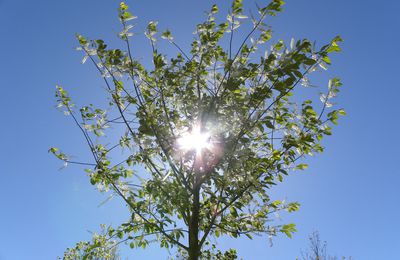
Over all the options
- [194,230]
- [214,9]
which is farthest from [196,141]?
[214,9]

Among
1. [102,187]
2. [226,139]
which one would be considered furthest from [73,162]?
[226,139]

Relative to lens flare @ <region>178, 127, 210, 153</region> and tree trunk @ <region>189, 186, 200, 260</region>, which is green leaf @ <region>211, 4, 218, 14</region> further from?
tree trunk @ <region>189, 186, 200, 260</region>

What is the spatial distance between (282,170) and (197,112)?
1.52 meters

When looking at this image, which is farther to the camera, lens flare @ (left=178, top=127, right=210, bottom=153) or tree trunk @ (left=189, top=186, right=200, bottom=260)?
lens flare @ (left=178, top=127, right=210, bottom=153)

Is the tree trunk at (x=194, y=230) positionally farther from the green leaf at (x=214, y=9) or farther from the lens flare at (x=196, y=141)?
the green leaf at (x=214, y=9)

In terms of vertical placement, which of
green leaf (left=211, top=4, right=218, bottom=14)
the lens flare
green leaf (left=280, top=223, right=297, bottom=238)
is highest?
green leaf (left=211, top=4, right=218, bottom=14)

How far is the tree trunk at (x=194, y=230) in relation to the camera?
13.3 ft

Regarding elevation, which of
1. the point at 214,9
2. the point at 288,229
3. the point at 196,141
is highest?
the point at 214,9

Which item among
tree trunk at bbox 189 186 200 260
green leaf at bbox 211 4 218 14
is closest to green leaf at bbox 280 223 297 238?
tree trunk at bbox 189 186 200 260

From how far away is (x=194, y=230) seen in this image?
164 inches

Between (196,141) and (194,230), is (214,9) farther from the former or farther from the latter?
(194,230)

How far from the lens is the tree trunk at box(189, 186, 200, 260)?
406 cm

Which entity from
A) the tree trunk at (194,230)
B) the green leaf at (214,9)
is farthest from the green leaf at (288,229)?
the green leaf at (214,9)

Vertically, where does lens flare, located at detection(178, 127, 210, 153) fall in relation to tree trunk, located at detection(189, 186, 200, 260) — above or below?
above
